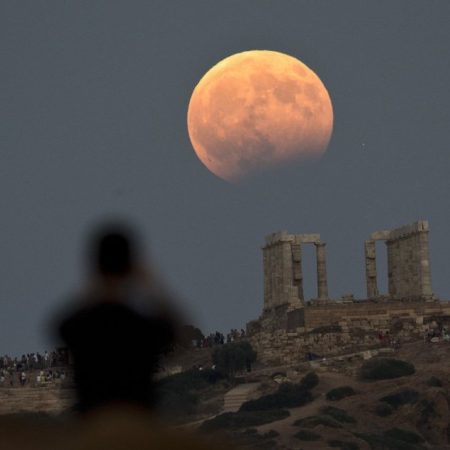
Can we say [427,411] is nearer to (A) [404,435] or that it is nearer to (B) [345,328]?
(A) [404,435]

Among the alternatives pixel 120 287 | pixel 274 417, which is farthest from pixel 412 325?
pixel 120 287

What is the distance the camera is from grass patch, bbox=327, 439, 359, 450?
46.0 m

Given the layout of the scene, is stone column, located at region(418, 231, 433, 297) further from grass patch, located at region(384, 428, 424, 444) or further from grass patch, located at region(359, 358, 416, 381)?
grass patch, located at region(384, 428, 424, 444)

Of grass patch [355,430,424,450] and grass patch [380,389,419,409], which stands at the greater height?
grass patch [380,389,419,409]

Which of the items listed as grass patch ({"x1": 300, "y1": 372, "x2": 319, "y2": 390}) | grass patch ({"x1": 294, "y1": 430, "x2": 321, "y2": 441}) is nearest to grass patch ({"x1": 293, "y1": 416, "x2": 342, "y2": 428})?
grass patch ({"x1": 294, "y1": 430, "x2": 321, "y2": 441})

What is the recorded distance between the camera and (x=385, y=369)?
5831 cm

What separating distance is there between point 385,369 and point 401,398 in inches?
200

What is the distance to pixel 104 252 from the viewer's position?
693cm

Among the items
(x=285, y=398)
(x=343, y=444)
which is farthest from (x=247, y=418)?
(x=343, y=444)

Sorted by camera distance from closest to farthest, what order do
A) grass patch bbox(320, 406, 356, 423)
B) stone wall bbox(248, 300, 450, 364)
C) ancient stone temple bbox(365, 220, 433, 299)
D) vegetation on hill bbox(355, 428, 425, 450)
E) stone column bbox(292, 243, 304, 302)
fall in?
vegetation on hill bbox(355, 428, 425, 450) → grass patch bbox(320, 406, 356, 423) → stone wall bbox(248, 300, 450, 364) → ancient stone temple bbox(365, 220, 433, 299) → stone column bbox(292, 243, 304, 302)

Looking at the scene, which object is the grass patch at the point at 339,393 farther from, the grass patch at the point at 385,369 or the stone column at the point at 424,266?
the stone column at the point at 424,266

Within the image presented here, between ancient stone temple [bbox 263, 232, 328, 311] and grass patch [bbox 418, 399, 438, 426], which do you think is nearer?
grass patch [bbox 418, 399, 438, 426]

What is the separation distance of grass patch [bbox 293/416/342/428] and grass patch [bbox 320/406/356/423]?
33.7 inches

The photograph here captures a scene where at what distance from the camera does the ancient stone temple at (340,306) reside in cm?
6712
